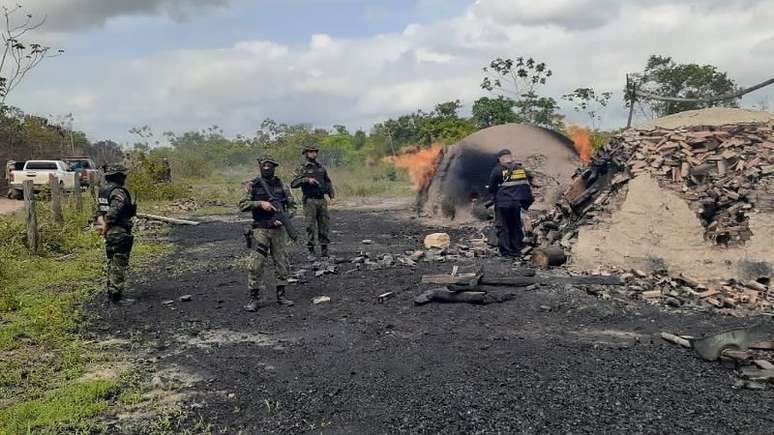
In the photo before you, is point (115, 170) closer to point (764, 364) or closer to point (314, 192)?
point (314, 192)

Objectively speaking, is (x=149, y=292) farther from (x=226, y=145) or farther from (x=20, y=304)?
(x=226, y=145)

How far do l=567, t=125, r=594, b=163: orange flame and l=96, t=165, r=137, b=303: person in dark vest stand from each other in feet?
40.9

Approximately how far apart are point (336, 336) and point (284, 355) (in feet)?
2.34

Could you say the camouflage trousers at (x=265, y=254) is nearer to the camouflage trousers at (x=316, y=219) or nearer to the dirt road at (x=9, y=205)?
the camouflage trousers at (x=316, y=219)

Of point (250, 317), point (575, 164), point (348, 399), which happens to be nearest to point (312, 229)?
point (250, 317)

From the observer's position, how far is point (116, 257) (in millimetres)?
7828

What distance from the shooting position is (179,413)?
14.5 ft

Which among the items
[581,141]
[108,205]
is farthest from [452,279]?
[581,141]

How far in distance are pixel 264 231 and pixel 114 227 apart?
2030mm

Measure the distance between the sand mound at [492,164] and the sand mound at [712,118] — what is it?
456cm

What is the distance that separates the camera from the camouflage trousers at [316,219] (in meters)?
10.5

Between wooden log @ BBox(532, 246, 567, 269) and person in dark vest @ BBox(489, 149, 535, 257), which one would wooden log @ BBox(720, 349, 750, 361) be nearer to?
wooden log @ BBox(532, 246, 567, 269)

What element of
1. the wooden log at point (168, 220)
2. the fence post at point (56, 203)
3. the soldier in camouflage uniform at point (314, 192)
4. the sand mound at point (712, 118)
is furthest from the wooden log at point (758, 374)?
the wooden log at point (168, 220)

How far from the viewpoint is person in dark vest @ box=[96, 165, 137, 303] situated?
784cm
